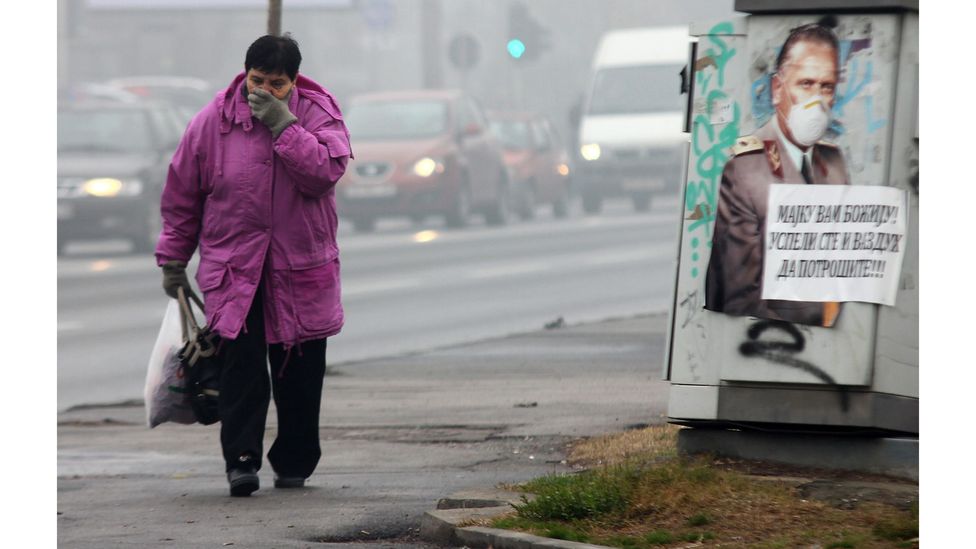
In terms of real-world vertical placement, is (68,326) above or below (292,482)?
below

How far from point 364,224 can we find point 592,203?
209 inches

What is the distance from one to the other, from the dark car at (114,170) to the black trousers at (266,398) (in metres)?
16.1

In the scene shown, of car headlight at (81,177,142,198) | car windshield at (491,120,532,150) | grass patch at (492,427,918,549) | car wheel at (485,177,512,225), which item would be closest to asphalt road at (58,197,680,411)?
car wheel at (485,177,512,225)

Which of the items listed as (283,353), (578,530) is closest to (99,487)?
(283,353)

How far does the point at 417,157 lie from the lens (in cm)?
2644

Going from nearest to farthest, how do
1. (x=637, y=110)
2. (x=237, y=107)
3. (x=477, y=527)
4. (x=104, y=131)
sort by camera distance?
(x=477, y=527) → (x=237, y=107) → (x=104, y=131) → (x=637, y=110)

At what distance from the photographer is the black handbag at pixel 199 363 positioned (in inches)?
279

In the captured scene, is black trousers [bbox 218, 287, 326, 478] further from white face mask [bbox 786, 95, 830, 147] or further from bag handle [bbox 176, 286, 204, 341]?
white face mask [bbox 786, 95, 830, 147]

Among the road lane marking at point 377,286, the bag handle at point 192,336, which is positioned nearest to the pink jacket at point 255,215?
the bag handle at point 192,336

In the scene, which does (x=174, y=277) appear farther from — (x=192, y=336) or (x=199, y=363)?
(x=199, y=363)

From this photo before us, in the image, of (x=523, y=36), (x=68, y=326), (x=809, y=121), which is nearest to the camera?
(x=809, y=121)

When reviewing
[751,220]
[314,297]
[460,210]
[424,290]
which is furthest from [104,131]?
[751,220]

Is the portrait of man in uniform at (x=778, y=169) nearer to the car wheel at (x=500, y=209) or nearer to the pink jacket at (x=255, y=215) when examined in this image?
the pink jacket at (x=255, y=215)
